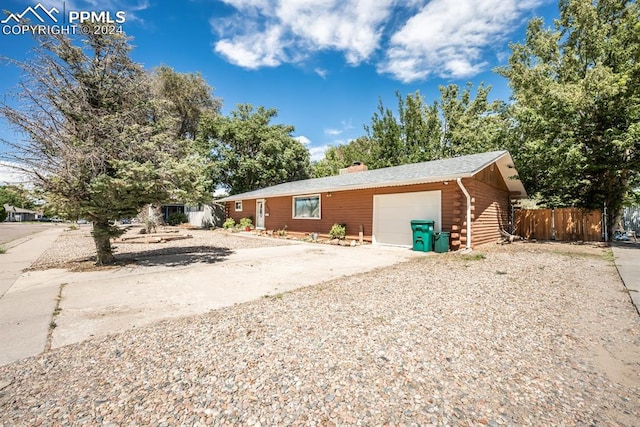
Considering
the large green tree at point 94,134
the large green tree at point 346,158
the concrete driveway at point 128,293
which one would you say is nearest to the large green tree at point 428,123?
the large green tree at point 346,158

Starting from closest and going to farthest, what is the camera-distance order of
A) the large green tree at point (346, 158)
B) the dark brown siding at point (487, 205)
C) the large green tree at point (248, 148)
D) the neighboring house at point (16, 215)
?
the dark brown siding at point (487, 205) → the large green tree at point (248, 148) → the large green tree at point (346, 158) → the neighboring house at point (16, 215)

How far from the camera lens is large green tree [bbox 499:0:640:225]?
11.1 metres

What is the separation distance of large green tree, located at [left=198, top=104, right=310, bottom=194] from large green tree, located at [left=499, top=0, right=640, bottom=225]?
17257 millimetres

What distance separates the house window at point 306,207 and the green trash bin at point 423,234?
548 centimetres

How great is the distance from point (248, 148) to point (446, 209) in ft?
64.9

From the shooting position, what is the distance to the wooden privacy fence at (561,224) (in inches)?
482

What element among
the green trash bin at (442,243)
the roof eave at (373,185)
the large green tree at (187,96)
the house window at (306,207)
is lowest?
the green trash bin at (442,243)

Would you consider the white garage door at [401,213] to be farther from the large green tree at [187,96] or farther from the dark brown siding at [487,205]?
the large green tree at [187,96]

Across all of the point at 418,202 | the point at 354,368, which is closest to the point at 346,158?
the point at 418,202

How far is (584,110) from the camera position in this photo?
12.0 m

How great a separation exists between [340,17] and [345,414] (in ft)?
38.6

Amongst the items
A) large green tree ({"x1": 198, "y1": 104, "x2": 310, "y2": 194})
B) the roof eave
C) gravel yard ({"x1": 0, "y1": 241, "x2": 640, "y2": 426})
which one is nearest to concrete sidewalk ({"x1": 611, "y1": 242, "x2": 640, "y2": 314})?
gravel yard ({"x1": 0, "y1": 241, "x2": 640, "y2": 426})

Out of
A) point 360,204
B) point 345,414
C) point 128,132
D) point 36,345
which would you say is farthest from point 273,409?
point 360,204

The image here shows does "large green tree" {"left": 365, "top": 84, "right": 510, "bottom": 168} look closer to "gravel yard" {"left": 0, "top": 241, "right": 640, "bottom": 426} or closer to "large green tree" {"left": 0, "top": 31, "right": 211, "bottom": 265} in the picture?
"large green tree" {"left": 0, "top": 31, "right": 211, "bottom": 265}
